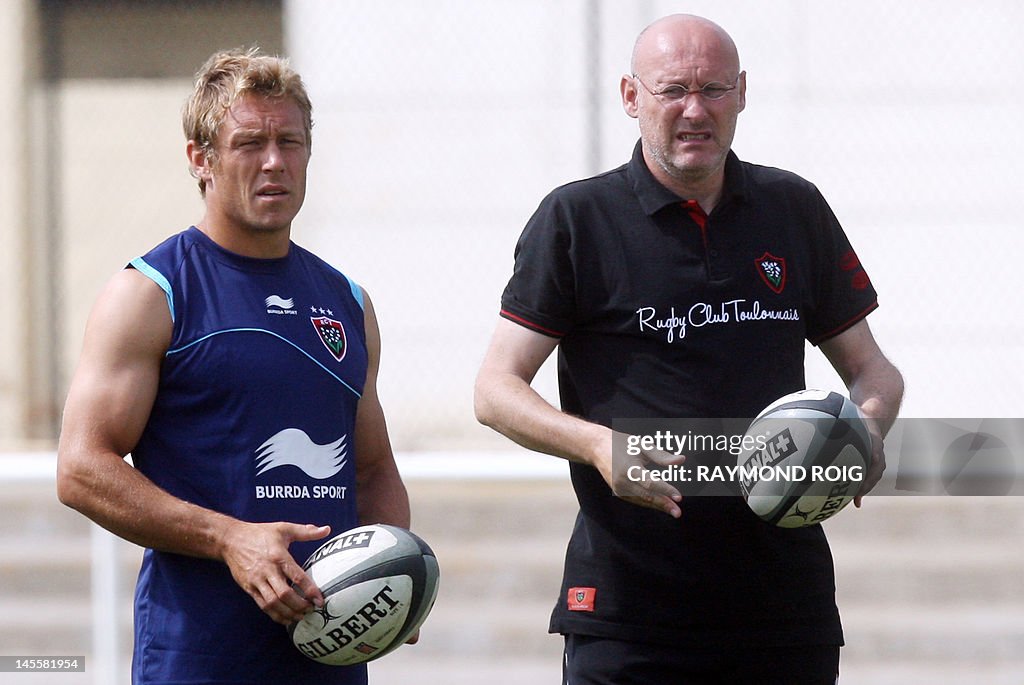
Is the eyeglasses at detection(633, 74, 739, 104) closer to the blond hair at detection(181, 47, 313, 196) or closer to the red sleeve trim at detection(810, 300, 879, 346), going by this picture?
the red sleeve trim at detection(810, 300, 879, 346)

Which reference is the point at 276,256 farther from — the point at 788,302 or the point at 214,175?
the point at 788,302

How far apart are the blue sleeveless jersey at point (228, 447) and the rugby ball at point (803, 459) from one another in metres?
0.83

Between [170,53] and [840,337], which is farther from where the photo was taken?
[170,53]

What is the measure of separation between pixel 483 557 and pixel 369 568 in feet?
11.5

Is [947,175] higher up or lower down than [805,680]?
higher up

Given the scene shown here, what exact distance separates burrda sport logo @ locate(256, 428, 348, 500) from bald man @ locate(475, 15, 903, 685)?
0.35 metres

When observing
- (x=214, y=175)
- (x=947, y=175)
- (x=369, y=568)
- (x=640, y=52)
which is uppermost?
(x=947, y=175)

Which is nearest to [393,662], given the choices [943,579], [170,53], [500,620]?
[500,620]

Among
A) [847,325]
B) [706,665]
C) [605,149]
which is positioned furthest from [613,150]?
[706,665]

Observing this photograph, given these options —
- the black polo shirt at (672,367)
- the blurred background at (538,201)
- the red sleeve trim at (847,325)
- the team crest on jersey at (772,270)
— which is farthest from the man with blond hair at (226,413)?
the blurred background at (538,201)

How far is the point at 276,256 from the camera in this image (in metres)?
2.82

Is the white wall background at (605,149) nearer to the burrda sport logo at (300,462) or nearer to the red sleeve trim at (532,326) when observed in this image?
the red sleeve trim at (532,326)

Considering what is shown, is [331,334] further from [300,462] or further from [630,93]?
[630,93]

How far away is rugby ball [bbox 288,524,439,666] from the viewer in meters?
2.55
